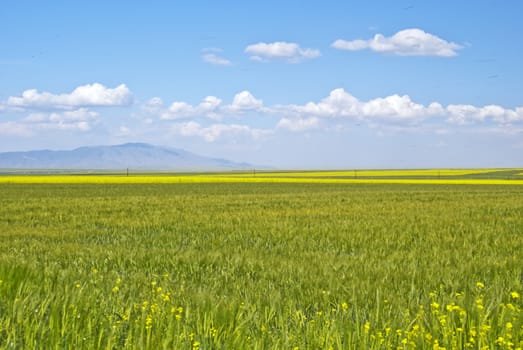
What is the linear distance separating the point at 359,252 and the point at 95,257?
17.9 ft

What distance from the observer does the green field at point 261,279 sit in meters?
4.89

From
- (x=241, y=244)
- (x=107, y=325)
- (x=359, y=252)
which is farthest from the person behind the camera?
(x=241, y=244)

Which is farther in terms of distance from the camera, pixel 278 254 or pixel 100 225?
pixel 100 225

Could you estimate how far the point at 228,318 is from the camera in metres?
5.52

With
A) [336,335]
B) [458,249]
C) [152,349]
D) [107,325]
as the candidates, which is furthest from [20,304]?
[458,249]

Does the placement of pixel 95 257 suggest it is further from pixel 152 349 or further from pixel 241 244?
pixel 152 349

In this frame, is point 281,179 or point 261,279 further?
→ point 281,179

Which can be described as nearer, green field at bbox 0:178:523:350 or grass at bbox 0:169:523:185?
green field at bbox 0:178:523:350

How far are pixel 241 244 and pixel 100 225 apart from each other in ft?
23.6

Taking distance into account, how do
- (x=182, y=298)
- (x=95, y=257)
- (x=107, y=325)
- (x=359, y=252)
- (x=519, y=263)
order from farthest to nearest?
1. (x=359, y=252)
2. (x=95, y=257)
3. (x=519, y=263)
4. (x=182, y=298)
5. (x=107, y=325)

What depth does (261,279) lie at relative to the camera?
9.03 m

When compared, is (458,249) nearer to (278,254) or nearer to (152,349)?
(278,254)

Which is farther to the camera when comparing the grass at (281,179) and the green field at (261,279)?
the grass at (281,179)

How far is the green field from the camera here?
4.89m
